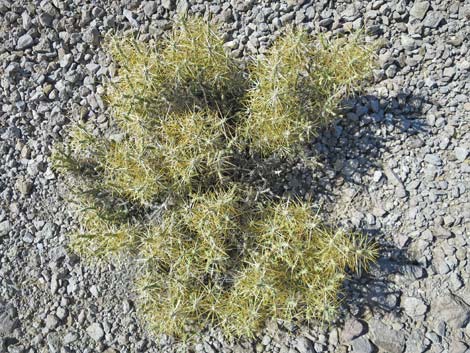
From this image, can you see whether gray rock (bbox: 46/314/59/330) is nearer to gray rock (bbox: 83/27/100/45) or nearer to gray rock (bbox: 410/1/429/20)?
gray rock (bbox: 83/27/100/45)

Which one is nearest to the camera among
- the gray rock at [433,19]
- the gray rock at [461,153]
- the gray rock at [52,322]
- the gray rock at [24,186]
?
the gray rock at [461,153]

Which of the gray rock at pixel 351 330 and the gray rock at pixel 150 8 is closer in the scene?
the gray rock at pixel 351 330

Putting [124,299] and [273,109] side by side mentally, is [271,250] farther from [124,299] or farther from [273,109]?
[124,299]

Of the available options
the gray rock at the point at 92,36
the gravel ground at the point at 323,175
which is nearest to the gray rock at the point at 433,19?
the gravel ground at the point at 323,175

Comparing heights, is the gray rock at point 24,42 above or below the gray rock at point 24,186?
above

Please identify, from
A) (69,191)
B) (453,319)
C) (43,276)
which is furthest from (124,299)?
(453,319)

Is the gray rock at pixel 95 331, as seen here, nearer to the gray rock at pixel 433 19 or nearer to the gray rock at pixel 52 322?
the gray rock at pixel 52 322

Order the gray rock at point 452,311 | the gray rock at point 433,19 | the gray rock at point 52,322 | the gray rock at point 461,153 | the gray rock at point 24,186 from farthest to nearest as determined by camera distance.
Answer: the gray rock at point 24,186
the gray rock at point 433,19
the gray rock at point 52,322
the gray rock at point 461,153
the gray rock at point 452,311

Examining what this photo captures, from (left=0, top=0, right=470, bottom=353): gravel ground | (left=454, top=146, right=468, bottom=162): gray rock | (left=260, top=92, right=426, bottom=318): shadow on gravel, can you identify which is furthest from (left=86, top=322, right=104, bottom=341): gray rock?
(left=454, top=146, right=468, bottom=162): gray rock
